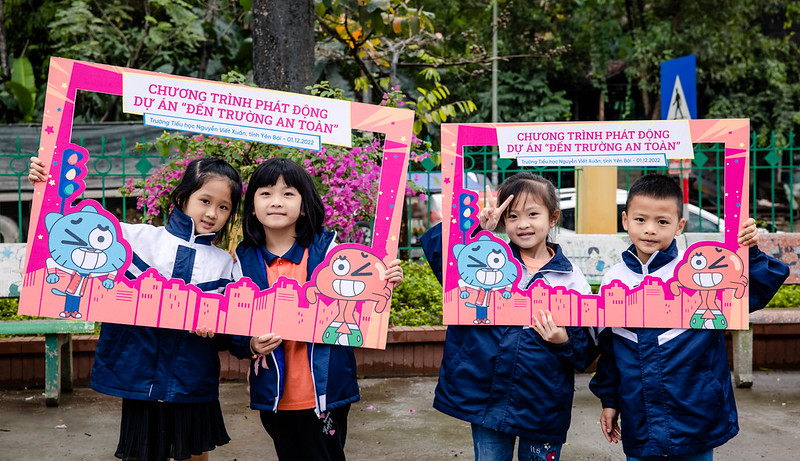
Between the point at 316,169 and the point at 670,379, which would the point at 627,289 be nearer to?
the point at 670,379

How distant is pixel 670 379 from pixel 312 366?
1.20 meters

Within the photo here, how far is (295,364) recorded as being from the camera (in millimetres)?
2730

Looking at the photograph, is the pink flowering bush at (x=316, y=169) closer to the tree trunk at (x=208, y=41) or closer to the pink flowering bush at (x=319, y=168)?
the pink flowering bush at (x=319, y=168)

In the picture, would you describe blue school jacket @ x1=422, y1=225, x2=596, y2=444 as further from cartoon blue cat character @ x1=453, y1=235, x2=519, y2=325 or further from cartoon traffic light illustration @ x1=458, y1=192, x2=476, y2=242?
cartoon traffic light illustration @ x1=458, y1=192, x2=476, y2=242

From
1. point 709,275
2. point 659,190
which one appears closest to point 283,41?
point 659,190

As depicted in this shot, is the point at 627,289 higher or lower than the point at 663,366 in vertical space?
higher

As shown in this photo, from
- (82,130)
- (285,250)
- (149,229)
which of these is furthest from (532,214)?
(82,130)

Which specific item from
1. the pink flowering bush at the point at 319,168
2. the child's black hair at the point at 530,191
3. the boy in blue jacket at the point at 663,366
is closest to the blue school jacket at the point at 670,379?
the boy in blue jacket at the point at 663,366

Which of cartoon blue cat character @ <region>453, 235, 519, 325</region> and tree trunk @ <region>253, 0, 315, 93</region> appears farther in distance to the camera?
tree trunk @ <region>253, 0, 315, 93</region>

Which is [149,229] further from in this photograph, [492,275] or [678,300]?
[678,300]

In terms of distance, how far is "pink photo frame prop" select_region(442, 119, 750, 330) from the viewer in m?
2.63

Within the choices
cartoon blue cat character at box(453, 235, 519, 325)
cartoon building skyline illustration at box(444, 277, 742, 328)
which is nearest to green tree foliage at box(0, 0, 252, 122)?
cartoon blue cat character at box(453, 235, 519, 325)

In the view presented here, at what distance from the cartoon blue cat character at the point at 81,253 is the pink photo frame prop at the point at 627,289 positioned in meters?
1.16

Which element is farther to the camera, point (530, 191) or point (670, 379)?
point (530, 191)
